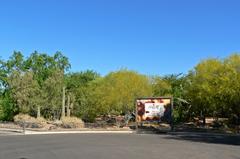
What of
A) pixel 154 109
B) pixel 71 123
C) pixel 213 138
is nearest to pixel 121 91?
pixel 154 109

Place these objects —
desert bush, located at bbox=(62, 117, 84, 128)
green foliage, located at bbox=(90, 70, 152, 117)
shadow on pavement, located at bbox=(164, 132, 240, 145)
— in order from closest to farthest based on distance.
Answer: shadow on pavement, located at bbox=(164, 132, 240, 145) → desert bush, located at bbox=(62, 117, 84, 128) → green foliage, located at bbox=(90, 70, 152, 117)

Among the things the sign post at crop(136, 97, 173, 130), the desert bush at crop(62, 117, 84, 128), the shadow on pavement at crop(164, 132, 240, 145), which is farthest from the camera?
the desert bush at crop(62, 117, 84, 128)

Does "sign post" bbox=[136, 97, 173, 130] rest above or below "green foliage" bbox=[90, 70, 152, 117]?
below

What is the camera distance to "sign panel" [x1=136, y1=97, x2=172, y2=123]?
4141cm

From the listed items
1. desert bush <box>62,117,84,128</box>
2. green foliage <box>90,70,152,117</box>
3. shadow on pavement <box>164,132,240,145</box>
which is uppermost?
green foliage <box>90,70,152,117</box>

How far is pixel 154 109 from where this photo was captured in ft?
137

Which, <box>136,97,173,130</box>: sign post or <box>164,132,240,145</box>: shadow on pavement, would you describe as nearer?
<box>164,132,240,145</box>: shadow on pavement

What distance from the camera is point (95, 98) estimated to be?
49781 millimetres

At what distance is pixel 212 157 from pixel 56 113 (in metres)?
39.4

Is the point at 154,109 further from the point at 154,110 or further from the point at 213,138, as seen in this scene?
the point at 213,138

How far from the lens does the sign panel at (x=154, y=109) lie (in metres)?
41.4

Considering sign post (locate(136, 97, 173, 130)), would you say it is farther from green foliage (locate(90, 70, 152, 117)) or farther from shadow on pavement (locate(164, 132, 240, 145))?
shadow on pavement (locate(164, 132, 240, 145))

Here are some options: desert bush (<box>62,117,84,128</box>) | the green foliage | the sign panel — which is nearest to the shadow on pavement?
the sign panel

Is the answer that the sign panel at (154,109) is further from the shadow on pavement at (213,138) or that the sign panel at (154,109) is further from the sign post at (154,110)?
the shadow on pavement at (213,138)
